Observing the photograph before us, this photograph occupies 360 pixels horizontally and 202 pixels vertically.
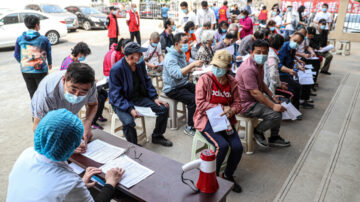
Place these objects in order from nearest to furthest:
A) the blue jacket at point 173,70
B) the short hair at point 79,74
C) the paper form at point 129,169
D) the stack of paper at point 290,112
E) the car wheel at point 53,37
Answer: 1. the paper form at point 129,169
2. the short hair at point 79,74
3. the stack of paper at point 290,112
4. the blue jacket at point 173,70
5. the car wheel at point 53,37

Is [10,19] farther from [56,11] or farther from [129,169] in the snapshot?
[129,169]

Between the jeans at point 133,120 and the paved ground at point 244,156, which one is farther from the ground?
the jeans at point 133,120

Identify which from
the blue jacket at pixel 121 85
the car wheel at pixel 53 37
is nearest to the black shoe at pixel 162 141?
the blue jacket at pixel 121 85

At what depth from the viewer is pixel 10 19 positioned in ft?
31.7

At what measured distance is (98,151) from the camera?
2.27 m

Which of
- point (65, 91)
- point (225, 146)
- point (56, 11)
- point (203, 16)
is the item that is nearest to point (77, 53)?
point (65, 91)

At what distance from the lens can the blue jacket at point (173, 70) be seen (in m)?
3.88

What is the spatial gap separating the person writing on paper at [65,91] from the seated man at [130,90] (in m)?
0.82

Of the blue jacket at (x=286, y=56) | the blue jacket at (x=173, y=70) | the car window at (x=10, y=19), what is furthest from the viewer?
the car window at (x=10, y=19)

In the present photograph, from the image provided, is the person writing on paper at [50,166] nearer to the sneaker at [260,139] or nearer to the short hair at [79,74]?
the short hair at [79,74]

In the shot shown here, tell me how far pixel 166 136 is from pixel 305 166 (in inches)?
77.0

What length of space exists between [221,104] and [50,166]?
1.94 metres

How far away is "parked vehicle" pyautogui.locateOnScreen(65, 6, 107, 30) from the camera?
14.5 metres

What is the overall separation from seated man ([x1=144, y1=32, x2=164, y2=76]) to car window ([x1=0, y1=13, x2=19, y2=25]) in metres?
7.27
